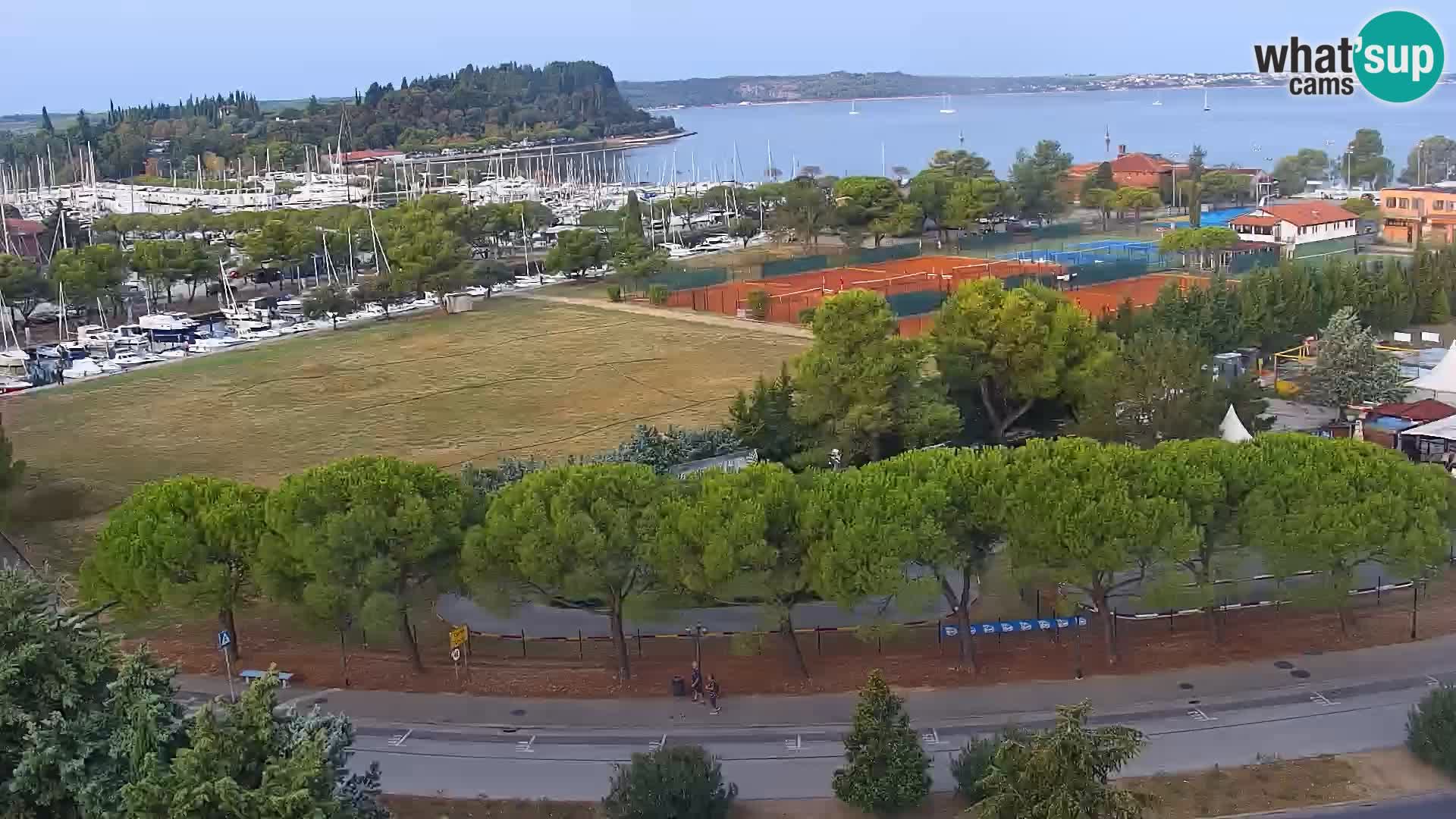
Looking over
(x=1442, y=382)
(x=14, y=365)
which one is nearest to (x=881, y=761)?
(x=1442, y=382)

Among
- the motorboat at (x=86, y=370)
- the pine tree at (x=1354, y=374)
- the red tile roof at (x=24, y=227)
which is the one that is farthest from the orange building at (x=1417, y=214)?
the red tile roof at (x=24, y=227)

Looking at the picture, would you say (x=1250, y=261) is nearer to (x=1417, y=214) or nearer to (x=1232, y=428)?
(x=1417, y=214)

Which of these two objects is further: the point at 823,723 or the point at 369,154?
the point at 369,154

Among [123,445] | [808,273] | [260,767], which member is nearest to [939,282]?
[808,273]

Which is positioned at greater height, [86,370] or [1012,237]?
[1012,237]

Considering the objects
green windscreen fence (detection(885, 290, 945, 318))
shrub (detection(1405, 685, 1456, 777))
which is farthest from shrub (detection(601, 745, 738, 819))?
green windscreen fence (detection(885, 290, 945, 318))

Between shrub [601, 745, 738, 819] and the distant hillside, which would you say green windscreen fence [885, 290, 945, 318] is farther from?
the distant hillside

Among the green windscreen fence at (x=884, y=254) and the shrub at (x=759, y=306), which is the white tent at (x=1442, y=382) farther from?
the green windscreen fence at (x=884, y=254)
